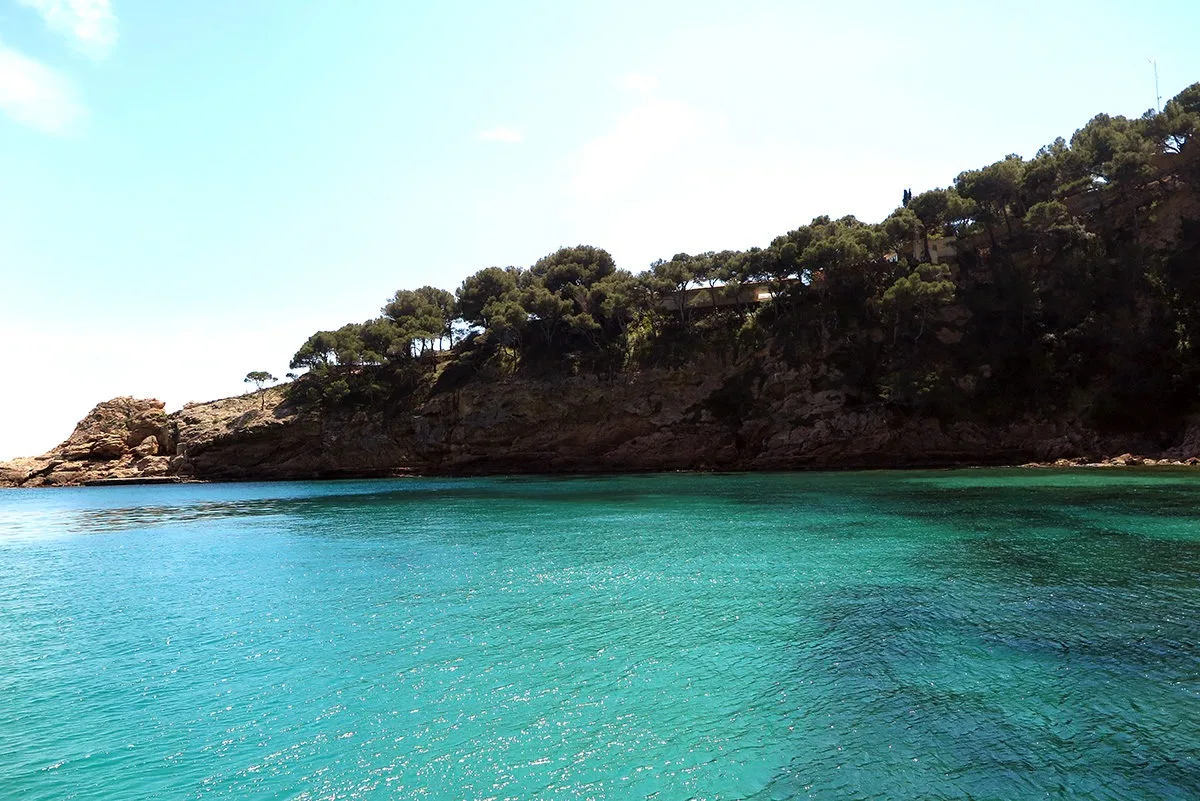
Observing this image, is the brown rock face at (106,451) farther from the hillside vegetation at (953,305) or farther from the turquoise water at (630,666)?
the turquoise water at (630,666)

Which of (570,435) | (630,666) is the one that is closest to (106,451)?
(570,435)

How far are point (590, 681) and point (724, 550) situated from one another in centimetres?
1230

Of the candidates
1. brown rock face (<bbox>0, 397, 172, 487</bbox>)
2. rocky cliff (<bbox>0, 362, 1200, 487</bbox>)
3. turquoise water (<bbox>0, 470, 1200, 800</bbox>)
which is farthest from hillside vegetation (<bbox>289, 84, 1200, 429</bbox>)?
turquoise water (<bbox>0, 470, 1200, 800</bbox>)

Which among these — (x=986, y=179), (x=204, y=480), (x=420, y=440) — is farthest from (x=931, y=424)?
(x=204, y=480)

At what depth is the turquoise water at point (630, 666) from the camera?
7871 mm

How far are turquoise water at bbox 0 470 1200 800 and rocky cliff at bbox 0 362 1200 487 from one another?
29.2m

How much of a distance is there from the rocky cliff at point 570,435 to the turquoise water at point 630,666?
29.2m

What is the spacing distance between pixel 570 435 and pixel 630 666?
55525 mm


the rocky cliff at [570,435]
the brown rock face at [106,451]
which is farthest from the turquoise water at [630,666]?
the brown rock face at [106,451]

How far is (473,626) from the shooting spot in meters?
14.1

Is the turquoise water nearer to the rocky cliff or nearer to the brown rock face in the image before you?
the rocky cliff

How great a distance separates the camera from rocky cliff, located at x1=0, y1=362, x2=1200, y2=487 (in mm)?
53688

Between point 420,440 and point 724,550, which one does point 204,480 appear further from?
point 724,550

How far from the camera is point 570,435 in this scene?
66812 mm
